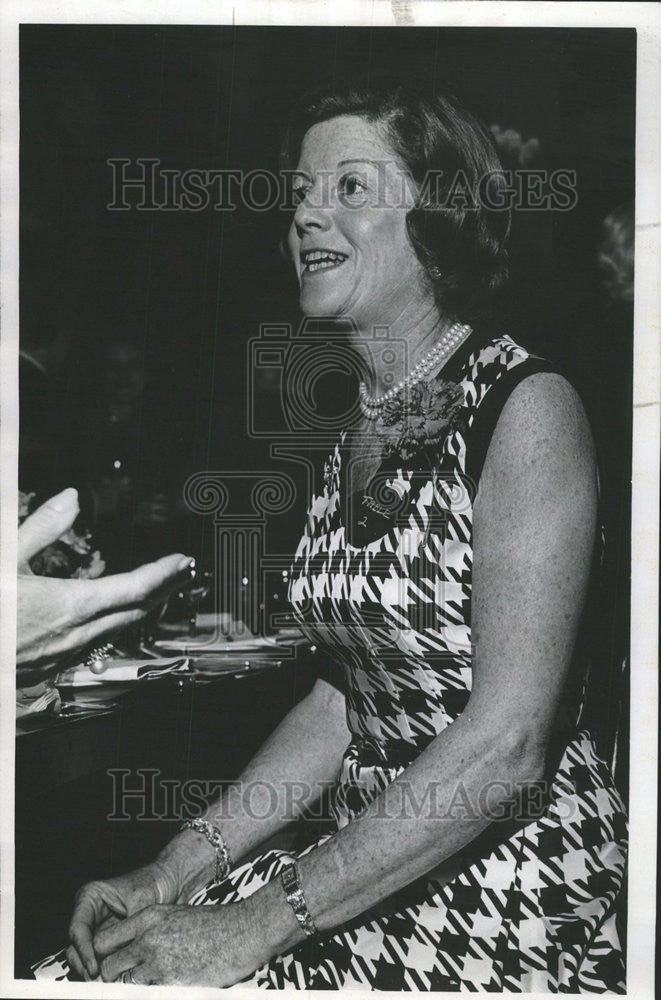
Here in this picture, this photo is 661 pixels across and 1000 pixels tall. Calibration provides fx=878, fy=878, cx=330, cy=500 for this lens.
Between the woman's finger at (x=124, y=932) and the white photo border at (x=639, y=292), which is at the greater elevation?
the white photo border at (x=639, y=292)

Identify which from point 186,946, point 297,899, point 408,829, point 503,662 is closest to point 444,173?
point 503,662

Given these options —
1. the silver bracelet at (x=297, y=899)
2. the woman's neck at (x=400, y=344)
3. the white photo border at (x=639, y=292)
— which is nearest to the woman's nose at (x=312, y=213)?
the woman's neck at (x=400, y=344)

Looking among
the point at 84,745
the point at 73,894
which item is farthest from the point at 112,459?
the point at 73,894

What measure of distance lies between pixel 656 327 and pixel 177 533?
2.90ft

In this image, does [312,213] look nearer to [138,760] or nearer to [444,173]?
[444,173]

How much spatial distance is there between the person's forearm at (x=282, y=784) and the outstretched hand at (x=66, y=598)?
1.07ft

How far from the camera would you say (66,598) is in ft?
5.01

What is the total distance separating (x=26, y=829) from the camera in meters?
1.55

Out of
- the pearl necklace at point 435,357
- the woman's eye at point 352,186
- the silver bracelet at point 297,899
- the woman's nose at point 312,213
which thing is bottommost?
the silver bracelet at point 297,899

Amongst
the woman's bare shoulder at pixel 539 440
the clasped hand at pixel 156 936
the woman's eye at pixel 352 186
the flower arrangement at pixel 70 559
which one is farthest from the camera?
the flower arrangement at pixel 70 559

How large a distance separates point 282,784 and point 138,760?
0.26 meters

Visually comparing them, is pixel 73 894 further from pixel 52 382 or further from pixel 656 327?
pixel 656 327

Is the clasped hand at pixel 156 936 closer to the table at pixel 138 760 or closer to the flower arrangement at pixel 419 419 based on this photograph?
the table at pixel 138 760

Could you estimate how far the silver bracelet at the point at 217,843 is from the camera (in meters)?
1.45
